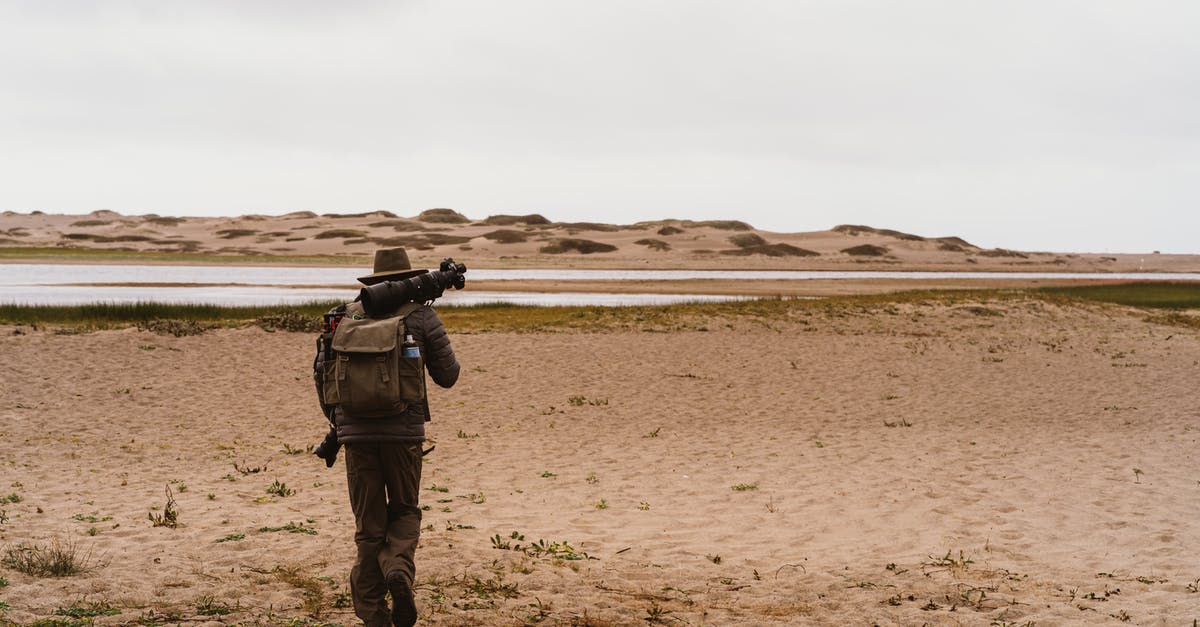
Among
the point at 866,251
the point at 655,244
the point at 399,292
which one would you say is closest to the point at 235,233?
the point at 655,244

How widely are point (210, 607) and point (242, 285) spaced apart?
47.2 meters

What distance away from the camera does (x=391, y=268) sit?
6258mm

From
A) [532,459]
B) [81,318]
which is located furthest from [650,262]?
[532,459]

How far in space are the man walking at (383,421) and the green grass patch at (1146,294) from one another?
1510 inches

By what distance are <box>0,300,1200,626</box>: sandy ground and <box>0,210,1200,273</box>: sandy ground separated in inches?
2264

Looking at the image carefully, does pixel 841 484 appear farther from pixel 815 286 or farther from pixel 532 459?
pixel 815 286

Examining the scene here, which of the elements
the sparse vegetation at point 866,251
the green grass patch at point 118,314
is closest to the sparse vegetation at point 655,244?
the sparse vegetation at point 866,251

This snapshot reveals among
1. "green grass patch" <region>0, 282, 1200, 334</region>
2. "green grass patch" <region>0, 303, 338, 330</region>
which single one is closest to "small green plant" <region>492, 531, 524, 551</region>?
"green grass patch" <region>0, 282, 1200, 334</region>

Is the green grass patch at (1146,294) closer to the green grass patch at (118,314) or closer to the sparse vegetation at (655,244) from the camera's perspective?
the green grass patch at (118,314)

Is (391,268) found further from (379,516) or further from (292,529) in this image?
(292,529)

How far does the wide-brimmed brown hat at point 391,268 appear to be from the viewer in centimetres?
621

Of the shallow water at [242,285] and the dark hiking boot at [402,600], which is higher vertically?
the shallow water at [242,285]

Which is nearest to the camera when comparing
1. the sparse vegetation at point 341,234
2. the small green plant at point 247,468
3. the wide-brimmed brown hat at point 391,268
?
the wide-brimmed brown hat at point 391,268

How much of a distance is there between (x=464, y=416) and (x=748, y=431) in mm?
4584
